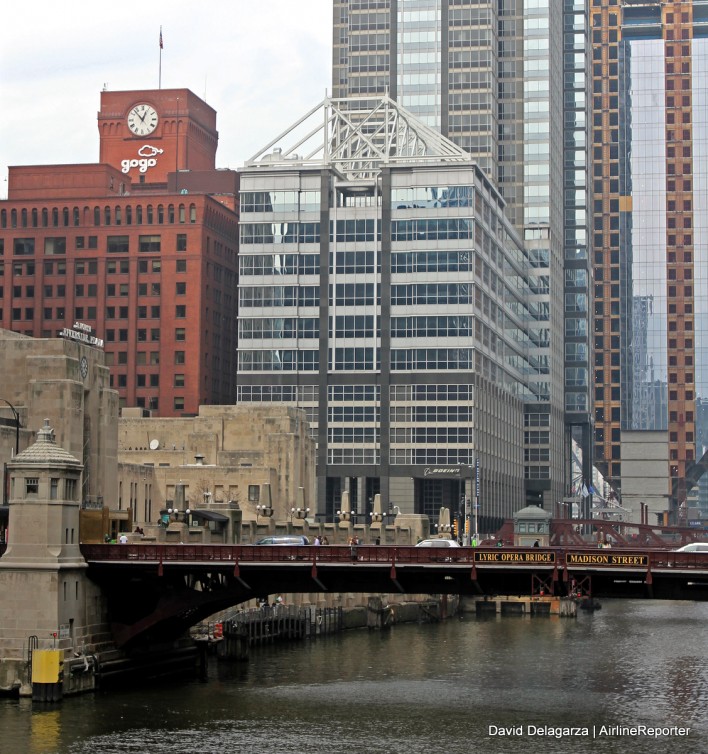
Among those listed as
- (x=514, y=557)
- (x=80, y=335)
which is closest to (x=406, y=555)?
(x=514, y=557)

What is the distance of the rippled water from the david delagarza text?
0.87 feet

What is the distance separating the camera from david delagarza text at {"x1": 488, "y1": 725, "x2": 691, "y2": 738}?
70.6 m

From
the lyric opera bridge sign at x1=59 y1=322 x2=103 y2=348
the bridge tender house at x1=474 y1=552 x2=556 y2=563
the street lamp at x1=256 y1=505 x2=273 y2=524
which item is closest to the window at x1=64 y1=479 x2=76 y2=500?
the bridge tender house at x1=474 y1=552 x2=556 y2=563

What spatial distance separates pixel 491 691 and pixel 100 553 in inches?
951

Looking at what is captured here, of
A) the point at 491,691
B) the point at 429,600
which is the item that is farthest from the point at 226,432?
the point at 491,691

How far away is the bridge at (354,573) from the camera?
79.7m

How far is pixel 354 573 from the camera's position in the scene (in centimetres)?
8481

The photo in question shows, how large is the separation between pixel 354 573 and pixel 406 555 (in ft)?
13.1

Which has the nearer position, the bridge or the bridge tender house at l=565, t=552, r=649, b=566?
the bridge tender house at l=565, t=552, r=649, b=566

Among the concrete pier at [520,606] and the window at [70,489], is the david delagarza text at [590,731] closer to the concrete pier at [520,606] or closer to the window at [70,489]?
the window at [70,489]

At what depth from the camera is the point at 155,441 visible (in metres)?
159

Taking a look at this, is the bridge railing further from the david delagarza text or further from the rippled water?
the david delagarza text

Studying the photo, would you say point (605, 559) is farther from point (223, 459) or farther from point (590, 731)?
point (223, 459)

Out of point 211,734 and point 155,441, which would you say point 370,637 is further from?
point 211,734
